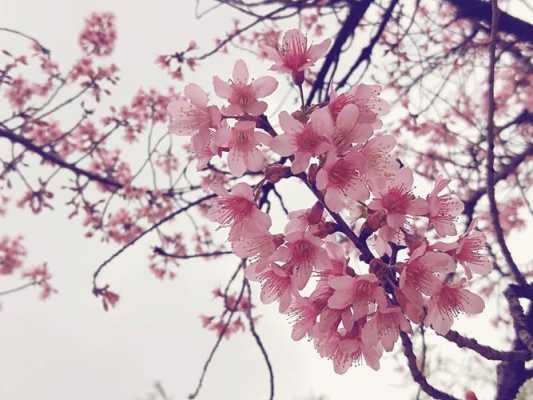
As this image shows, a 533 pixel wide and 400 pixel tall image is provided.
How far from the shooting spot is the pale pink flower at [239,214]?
1.38 m

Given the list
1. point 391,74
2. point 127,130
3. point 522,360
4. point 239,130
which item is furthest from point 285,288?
point 127,130

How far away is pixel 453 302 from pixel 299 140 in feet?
2.19

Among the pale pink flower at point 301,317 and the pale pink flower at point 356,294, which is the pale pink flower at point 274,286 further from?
the pale pink flower at point 356,294

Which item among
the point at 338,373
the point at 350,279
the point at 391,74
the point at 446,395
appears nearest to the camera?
the point at 350,279

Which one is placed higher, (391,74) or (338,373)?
(391,74)

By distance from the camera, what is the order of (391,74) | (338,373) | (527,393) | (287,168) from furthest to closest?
(527,393), (391,74), (338,373), (287,168)

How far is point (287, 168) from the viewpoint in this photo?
1362mm

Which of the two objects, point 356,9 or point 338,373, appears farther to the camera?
point 356,9

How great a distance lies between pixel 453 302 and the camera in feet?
4.88

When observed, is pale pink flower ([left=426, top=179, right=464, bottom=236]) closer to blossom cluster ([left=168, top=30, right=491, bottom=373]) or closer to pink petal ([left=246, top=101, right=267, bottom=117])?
blossom cluster ([left=168, top=30, right=491, bottom=373])

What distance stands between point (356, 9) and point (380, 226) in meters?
2.48

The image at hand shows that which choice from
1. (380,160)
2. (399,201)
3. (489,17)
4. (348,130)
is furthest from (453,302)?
(489,17)

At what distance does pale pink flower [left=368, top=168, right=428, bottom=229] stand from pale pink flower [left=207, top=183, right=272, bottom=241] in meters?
0.30

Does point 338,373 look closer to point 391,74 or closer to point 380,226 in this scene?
point 380,226
